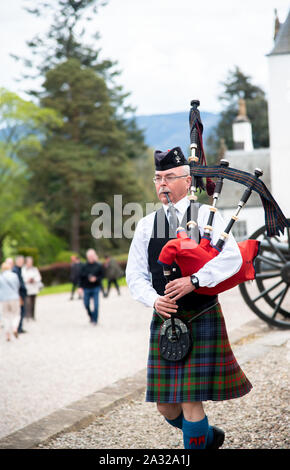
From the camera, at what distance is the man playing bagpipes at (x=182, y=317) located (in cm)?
290

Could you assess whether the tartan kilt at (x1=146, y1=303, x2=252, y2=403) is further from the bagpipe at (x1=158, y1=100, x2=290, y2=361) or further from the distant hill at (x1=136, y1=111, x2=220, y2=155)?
the distant hill at (x1=136, y1=111, x2=220, y2=155)

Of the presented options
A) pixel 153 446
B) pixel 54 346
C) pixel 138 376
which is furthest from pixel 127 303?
pixel 153 446

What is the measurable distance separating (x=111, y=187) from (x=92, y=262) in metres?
21.9

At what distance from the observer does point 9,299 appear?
9.80m

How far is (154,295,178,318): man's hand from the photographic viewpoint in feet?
9.29

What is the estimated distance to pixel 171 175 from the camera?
304 cm

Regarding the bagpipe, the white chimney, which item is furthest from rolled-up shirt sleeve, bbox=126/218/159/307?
the white chimney

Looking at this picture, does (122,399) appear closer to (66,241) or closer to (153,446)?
(153,446)

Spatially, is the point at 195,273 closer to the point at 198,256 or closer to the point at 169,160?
the point at 198,256

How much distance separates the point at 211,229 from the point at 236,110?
35748mm

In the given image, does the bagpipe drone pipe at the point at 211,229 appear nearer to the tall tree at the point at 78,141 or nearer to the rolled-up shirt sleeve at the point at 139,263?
the rolled-up shirt sleeve at the point at 139,263

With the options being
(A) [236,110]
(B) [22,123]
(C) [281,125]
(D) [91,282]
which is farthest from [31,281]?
(A) [236,110]

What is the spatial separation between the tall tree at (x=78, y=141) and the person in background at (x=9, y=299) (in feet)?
69.2

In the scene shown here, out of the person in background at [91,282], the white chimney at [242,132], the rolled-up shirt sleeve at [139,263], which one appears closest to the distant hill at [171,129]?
the rolled-up shirt sleeve at [139,263]
